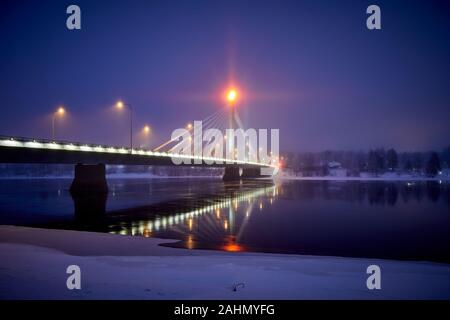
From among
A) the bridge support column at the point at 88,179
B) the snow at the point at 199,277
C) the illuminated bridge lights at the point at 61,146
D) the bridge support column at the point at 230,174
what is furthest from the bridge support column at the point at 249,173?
the snow at the point at 199,277

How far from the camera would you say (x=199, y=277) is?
970 cm

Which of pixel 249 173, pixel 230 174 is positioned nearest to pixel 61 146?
pixel 230 174

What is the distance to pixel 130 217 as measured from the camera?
29.8 m

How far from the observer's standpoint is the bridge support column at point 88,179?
57.6m

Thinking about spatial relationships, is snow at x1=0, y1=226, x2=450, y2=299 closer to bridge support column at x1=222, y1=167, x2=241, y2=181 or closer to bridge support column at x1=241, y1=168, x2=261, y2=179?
bridge support column at x1=222, y1=167, x2=241, y2=181

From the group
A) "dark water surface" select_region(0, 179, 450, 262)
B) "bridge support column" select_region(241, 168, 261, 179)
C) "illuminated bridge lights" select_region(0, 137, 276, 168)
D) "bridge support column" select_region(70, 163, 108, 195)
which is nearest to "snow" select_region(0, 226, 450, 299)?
"dark water surface" select_region(0, 179, 450, 262)

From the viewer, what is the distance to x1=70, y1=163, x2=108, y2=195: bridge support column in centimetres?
5762

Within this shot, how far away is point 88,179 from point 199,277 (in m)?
53.1

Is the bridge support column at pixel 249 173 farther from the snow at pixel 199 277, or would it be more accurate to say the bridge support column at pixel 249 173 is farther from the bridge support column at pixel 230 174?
the snow at pixel 199 277

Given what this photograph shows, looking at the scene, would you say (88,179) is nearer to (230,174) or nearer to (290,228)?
(290,228)

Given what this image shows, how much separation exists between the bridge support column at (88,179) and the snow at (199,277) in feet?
149
